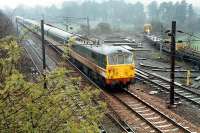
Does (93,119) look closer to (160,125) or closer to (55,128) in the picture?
(55,128)

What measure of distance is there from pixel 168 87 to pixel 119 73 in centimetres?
387

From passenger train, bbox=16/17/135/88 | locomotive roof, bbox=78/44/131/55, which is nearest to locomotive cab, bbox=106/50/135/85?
passenger train, bbox=16/17/135/88

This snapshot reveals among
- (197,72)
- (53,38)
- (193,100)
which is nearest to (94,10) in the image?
(53,38)

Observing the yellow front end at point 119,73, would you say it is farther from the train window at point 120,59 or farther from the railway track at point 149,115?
the railway track at point 149,115

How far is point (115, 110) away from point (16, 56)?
13.5m

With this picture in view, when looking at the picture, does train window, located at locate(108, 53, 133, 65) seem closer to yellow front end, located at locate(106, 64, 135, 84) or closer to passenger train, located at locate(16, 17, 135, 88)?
passenger train, located at locate(16, 17, 135, 88)

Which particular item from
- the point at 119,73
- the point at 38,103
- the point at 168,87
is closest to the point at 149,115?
the point at 119,73

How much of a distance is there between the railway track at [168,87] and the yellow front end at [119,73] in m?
2.65

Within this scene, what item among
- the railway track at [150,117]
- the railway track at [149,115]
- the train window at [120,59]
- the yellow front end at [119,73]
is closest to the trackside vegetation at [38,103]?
the railway track at [149,115]

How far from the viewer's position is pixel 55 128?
675cm

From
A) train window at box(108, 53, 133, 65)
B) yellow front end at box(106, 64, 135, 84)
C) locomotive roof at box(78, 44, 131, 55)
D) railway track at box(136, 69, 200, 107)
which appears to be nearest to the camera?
railway track at box(136, 69, 200, 107)

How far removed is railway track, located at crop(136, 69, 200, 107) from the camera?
22.1 metres

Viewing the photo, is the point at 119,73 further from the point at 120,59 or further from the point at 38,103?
the point at 38,103

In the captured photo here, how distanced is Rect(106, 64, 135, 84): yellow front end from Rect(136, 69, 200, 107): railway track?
2646 mm
